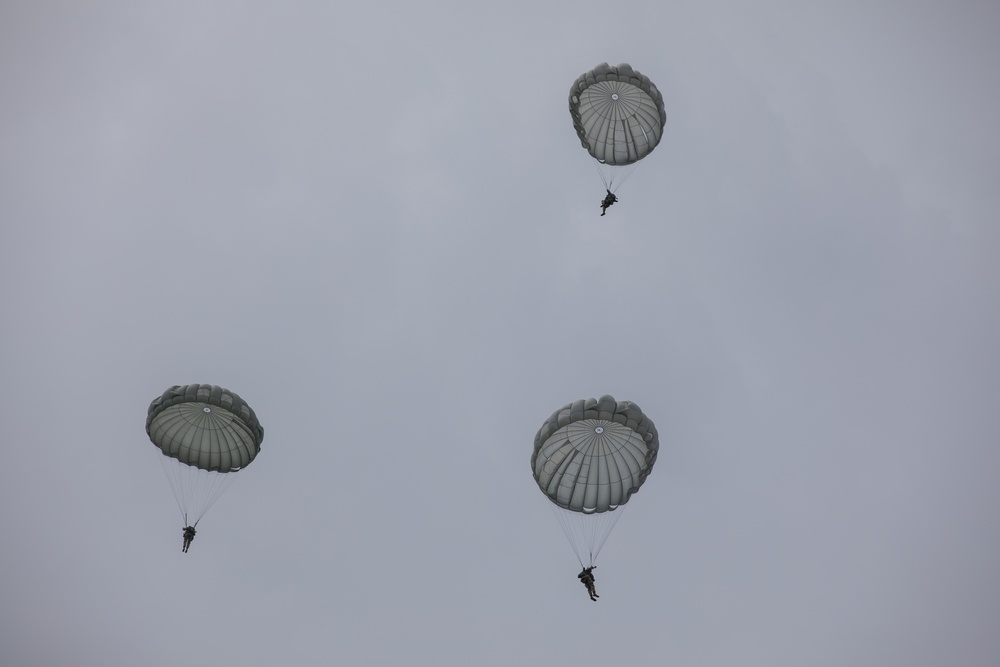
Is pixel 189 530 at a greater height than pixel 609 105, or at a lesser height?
lesser

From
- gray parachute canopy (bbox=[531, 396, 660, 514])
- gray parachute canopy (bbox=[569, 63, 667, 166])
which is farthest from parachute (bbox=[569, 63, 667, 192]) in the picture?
gray parachute canopy (bbox=[531, 396, 660, 514])

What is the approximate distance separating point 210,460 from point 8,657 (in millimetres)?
30515

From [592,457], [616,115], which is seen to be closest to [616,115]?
[616,115]

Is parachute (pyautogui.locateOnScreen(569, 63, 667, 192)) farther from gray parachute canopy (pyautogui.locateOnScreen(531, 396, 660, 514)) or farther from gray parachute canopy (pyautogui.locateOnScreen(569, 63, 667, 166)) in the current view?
gray parachute canopy (pyautogui.locateOnScreen(531, 396, 660, 514))

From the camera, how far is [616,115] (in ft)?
99.1

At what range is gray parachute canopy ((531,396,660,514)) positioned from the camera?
2566 cm

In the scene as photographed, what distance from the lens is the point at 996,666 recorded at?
5556 centimetres

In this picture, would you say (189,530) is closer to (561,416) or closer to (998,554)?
(561,416)

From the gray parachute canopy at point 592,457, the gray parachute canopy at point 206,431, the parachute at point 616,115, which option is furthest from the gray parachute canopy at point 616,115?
the gray parachute canopy at point 206,431

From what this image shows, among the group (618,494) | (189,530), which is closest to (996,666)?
(618,494)

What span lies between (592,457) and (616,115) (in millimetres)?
12358

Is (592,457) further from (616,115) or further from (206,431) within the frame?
(206,431)

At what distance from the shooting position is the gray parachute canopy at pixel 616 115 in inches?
1148

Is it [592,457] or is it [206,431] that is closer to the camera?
[592,457]
